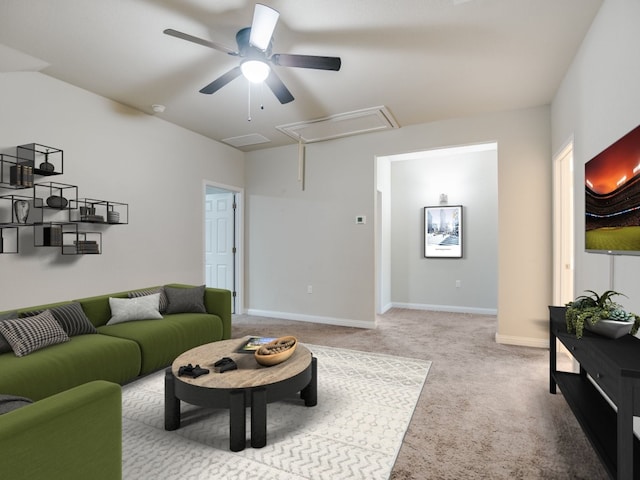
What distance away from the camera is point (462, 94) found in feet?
12.0

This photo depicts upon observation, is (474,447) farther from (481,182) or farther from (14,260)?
(481,182)

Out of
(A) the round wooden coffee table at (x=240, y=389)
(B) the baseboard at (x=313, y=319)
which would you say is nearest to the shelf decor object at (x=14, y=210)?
(A) the round wooden coffee table at (x=240, y=389)

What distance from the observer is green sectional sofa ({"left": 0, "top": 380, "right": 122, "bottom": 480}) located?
1005mm

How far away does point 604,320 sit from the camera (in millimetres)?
1784

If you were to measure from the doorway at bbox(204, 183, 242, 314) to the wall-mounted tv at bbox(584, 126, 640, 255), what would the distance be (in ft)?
15.4

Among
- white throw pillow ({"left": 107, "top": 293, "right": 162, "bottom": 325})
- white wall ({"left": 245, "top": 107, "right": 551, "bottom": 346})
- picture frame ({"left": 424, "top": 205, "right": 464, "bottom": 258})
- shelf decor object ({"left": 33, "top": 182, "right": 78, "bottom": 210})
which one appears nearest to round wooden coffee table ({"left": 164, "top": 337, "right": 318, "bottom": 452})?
white throw pillow ({"left": 107, "top": 293, "right": 162, "bottom": 325})

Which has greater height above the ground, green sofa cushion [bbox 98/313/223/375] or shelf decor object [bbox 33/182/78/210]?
shelf decor object [bbox 33/182/78/210]

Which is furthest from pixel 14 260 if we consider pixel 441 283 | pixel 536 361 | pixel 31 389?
pixel 441 283

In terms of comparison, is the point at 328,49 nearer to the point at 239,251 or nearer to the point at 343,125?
the point at 343,125

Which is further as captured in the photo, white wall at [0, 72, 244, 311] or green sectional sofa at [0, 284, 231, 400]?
white wall at [0, 72, 244, 311]

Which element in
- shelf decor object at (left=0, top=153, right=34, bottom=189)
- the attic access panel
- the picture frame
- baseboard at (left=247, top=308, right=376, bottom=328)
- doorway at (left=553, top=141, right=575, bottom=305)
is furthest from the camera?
the picture frame

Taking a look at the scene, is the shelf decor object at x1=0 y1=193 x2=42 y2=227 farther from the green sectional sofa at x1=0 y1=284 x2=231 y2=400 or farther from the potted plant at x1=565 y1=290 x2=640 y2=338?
the potted plant at x1=565 y1=290 x2=640 y2=338

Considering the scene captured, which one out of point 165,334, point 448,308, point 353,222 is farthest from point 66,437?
point 448,308

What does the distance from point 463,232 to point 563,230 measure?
2238 mm
